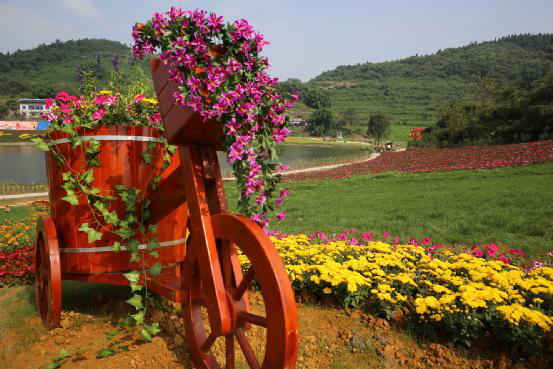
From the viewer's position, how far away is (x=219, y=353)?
2.63 m

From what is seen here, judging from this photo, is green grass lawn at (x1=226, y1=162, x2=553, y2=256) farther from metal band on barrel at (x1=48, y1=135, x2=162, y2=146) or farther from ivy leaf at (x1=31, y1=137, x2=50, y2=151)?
ivy leaf at (x1=31, y1=137, x2=50, y2=151)

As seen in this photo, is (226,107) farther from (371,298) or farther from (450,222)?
(450,222)

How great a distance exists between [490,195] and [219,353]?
8.20m

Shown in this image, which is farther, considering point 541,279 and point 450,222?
point 450,222

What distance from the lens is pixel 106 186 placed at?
9.29 feet

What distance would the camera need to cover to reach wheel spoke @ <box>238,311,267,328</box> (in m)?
1.80

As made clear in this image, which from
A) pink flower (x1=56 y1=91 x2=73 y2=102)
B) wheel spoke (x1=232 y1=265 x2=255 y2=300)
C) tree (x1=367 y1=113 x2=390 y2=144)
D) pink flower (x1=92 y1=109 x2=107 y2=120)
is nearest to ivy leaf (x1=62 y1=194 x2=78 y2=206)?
pink flower (x1=92 y1=109 x2=107 y2=120)

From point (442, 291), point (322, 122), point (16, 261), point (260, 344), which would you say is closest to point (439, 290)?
point (442, 291)

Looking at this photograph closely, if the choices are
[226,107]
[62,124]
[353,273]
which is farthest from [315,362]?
[62,124]

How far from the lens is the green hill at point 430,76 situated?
108 meters

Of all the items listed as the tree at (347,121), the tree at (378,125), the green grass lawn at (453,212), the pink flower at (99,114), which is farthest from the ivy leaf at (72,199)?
the tree at (347,121)

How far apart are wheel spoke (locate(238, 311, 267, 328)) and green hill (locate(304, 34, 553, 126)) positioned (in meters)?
90.1

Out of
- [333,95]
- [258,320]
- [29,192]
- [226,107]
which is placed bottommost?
[29,192]

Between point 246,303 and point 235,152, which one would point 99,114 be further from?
point 246,303
